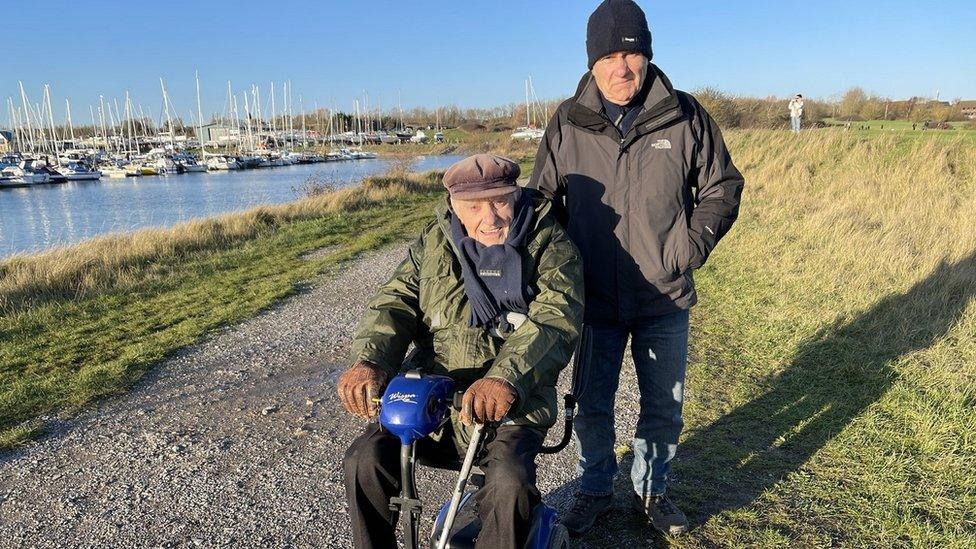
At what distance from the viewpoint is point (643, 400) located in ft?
10.2

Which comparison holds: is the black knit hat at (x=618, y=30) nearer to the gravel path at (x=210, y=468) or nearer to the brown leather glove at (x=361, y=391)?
the brown leather glove at (x=361, y=391)

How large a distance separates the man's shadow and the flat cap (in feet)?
5.77

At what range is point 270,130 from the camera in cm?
10269

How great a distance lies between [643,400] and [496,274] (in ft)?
3.71

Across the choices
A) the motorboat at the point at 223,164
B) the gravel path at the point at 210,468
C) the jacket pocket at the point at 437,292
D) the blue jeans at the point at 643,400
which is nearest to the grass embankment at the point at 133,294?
the gravel path at the point at 210,468

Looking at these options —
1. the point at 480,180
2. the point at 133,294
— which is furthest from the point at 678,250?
the point at 133,294

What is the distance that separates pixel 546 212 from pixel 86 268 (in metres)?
9.18

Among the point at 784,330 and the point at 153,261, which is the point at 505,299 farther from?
the point at 153,261

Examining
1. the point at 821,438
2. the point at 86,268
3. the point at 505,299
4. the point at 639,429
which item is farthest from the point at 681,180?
the point at 86,268

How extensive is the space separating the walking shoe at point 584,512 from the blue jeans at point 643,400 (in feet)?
0.12

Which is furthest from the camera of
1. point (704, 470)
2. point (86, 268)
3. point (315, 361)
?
point (86, 268)

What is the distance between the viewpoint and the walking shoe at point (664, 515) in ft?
9.95

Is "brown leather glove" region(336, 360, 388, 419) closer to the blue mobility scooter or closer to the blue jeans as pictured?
the blue mobility scooter

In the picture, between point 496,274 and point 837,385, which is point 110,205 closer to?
point 837,385
